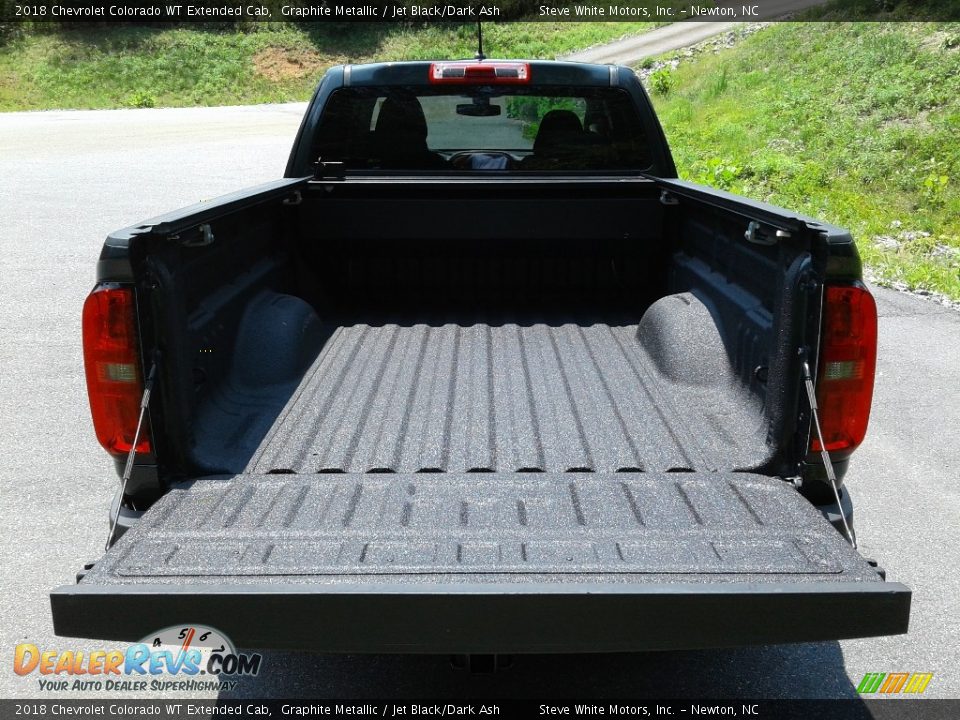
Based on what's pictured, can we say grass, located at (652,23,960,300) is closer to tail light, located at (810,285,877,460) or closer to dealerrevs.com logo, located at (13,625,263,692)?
tail light, located at (810,285,877,460)

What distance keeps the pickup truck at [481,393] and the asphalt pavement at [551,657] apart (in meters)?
0.69

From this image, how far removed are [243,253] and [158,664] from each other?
61.6 inches

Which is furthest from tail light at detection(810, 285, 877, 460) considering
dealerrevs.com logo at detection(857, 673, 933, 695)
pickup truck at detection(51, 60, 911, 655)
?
dealerrevs.com logo at detection(857, 673, 933, 695)

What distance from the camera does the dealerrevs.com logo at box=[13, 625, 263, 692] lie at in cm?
305

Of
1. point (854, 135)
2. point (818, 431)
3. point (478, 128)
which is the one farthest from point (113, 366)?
point (854, 135)

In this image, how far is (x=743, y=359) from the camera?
3.22 m

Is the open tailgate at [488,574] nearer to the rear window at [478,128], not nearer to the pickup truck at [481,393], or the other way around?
the pickup truck at [481,393]

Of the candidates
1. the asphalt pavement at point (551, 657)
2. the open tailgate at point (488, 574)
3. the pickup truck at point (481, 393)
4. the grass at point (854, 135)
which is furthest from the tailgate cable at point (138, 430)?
the grass at point (854, 135)

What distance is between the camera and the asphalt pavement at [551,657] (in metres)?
3.02

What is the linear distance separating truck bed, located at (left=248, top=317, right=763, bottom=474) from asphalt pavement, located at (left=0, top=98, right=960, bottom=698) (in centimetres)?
70

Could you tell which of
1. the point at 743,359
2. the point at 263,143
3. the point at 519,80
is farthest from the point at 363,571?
the point at 263,143

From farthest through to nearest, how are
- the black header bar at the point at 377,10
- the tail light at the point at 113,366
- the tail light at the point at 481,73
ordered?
the black header bar at the point at 377,10 < the tail light at the point at 481,73 < the tail light at the point at 113,366

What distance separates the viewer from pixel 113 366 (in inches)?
103

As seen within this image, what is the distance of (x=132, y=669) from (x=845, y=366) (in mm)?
2495
